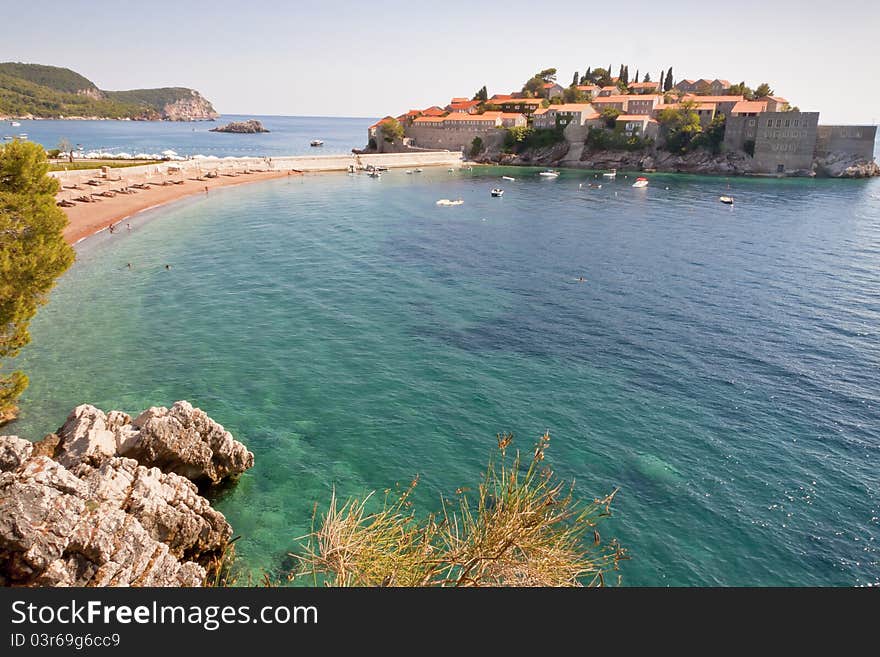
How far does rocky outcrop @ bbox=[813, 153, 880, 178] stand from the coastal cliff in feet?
560

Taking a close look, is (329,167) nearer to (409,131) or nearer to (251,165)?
(251,165)

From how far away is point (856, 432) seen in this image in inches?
1154

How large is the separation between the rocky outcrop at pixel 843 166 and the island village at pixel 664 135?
0.22m

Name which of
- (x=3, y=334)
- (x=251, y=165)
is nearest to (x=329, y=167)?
(x=251, y=165)

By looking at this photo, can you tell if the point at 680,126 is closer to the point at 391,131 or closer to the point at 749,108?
the point at 749,108

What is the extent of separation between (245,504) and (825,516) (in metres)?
24.3

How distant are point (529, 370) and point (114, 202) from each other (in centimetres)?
7810

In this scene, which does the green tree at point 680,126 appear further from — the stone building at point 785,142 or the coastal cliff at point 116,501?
the coastal cliff at point 116,501

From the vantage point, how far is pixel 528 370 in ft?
117

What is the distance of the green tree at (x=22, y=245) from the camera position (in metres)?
22.8

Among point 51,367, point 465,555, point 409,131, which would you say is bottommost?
point 51,367

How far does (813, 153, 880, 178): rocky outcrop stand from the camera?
14425 centimetres

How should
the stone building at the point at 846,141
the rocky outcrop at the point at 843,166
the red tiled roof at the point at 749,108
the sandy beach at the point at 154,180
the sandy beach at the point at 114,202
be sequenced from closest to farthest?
the sandy beach at the point at 114,202
the sandy beach at the point at 154,180
the stone building at the point at 846,141
the rocky outcrop at the point at 843,166
the red tiled roof at the point at 749,108

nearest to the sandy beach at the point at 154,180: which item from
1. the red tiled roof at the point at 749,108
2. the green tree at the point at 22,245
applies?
the green tree at the point at 22,245
